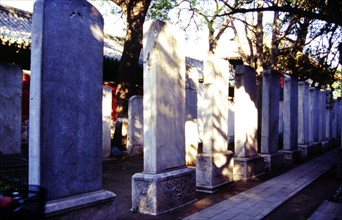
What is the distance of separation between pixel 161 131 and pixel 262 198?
2.58 m

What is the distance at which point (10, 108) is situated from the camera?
7891 mm

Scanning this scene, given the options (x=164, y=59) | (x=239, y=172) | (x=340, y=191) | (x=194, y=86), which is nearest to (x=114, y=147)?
(x=194, y=86)

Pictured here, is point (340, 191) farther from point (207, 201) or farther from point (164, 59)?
point (164, 59)

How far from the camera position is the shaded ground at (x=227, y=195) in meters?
5.34

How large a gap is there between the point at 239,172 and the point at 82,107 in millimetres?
5480

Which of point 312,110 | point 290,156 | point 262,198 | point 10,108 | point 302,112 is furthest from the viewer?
point 312,110

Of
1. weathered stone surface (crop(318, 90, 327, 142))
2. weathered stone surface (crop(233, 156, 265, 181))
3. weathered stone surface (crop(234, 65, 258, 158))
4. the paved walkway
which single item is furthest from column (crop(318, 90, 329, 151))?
weathered stone surface (crop(234, 65, 258, 158))

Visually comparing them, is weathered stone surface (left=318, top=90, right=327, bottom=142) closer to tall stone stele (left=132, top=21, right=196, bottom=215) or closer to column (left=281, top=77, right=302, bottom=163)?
column (left=281, top=77, right=302, bottom=163)

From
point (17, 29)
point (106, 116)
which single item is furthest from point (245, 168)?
point (17, 29)

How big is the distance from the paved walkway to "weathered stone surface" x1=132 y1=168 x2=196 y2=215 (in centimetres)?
51

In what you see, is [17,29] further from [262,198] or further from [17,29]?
[262,198]

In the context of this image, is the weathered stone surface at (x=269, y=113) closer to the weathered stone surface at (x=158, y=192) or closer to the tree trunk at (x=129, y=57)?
the weathered stone surface at (x=158, y=192)

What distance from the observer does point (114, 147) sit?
485 inches

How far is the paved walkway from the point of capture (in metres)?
5.17
